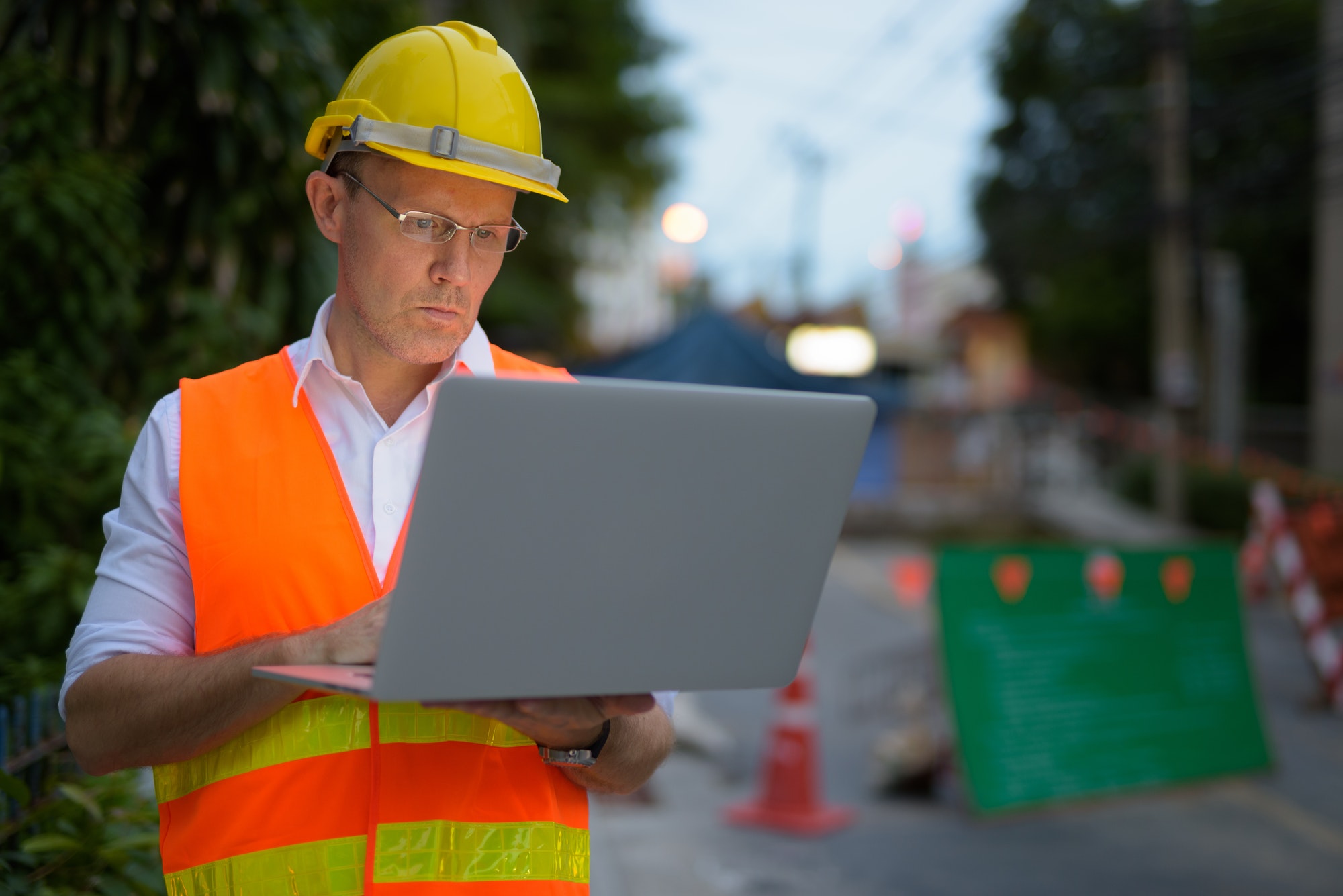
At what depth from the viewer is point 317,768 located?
1.54 meters

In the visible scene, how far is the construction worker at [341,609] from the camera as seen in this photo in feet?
4.99

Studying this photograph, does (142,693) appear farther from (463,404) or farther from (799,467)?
(799,467)

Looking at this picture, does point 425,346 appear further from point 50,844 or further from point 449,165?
point 50,844

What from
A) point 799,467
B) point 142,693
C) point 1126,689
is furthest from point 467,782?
point 1126,689

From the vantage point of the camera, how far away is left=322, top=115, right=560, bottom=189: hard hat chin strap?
5.40 feet

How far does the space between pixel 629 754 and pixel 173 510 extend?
69cm

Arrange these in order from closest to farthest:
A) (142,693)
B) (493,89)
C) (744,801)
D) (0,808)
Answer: (142,693) < (493,89) < (0,808) < (744,801)

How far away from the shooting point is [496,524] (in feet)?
4.02

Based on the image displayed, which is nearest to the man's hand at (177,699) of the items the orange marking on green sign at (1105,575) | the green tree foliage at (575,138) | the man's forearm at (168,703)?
the man's forearm at (168,703)

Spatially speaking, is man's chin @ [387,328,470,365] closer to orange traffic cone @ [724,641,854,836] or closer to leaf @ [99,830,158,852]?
leaf @ [99,830,158,852]

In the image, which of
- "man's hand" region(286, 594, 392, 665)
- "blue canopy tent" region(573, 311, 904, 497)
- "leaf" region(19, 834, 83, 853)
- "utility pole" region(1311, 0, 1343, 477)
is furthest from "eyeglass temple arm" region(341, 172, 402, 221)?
"utility pole" region(1311, 0, 1343, 477)

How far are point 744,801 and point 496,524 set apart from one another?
20.8 ft

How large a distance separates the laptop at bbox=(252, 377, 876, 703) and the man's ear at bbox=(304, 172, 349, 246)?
2.49 ft

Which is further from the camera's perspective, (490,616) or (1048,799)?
(1048,799)
